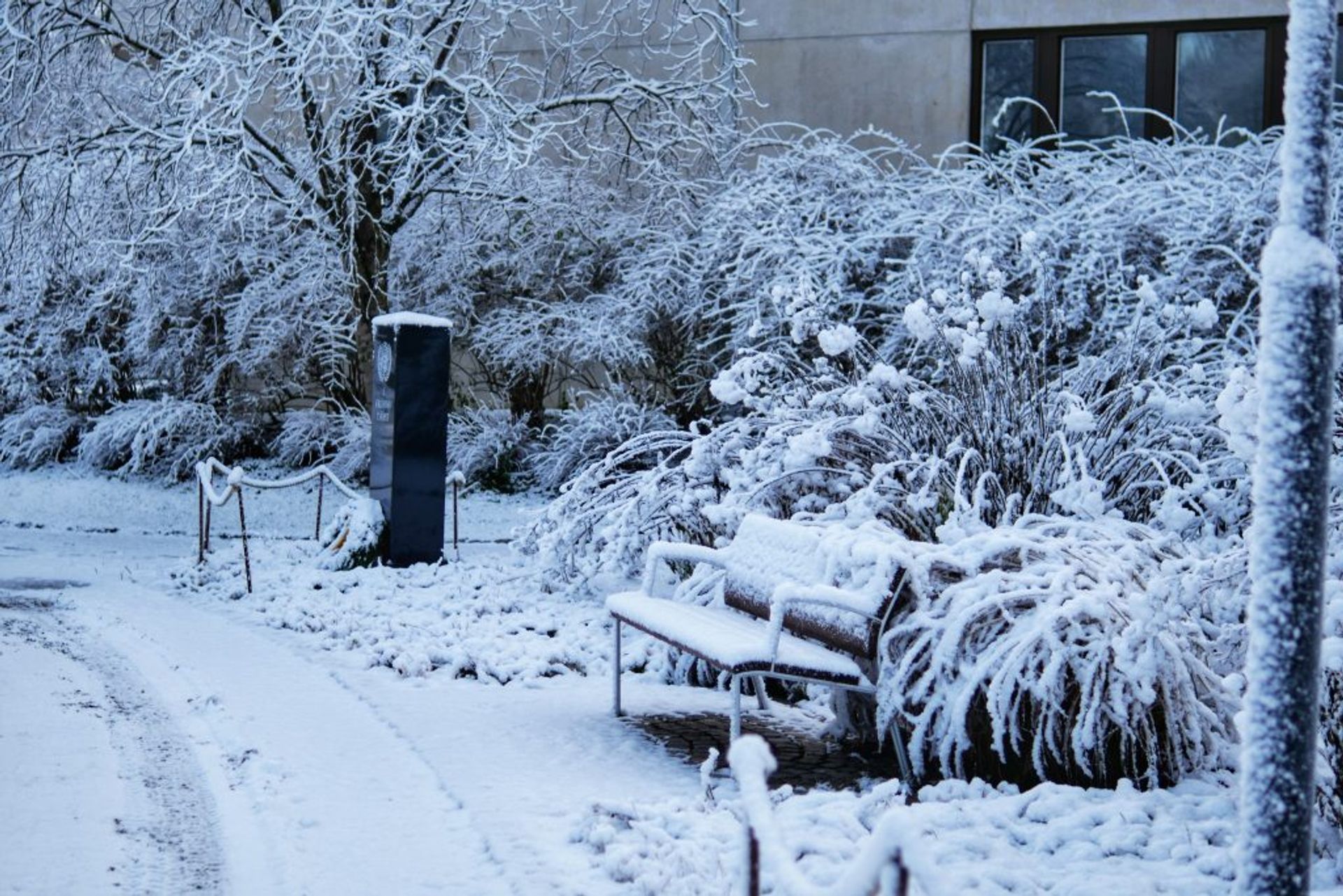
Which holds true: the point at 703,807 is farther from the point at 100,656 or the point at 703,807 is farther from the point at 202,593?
the point at 202,593

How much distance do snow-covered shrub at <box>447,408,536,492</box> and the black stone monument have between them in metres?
4.89

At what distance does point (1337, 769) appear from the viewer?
175 inches

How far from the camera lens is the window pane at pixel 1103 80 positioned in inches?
715

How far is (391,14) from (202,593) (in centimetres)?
631

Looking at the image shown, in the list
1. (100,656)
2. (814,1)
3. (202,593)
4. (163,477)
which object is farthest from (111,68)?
(100,656)

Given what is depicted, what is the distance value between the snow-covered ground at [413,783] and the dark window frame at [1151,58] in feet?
37.3

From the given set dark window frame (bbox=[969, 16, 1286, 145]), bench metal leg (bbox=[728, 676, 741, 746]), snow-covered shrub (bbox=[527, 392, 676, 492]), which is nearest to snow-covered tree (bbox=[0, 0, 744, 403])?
snow-covered shrub (bbox=[527, 392, 676, 492])

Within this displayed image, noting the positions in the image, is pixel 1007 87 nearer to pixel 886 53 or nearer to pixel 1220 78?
pixel 886 53

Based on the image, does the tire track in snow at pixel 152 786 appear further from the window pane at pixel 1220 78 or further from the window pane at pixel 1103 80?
the window pane at pixel 1220 78

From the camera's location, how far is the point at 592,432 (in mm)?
15141

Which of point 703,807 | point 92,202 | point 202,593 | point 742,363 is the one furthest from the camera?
point 92,202

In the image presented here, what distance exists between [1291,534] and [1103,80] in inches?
Answer: 672

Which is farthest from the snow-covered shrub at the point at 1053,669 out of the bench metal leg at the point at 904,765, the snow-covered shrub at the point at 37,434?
the snow-covered shrub at the point at 37,434

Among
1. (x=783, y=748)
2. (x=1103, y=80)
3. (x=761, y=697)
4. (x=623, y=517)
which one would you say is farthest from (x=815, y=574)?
(x=1103, y=80)
